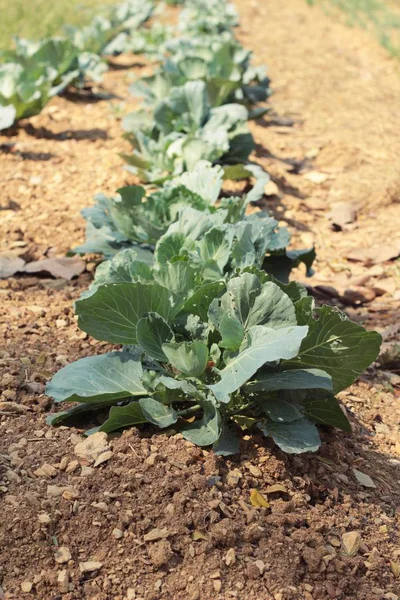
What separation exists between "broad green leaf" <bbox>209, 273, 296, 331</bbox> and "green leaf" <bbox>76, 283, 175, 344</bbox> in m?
0.22

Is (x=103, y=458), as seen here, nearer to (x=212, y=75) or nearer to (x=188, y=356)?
(x=188, y=356)

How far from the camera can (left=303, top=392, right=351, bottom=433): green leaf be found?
265 cm

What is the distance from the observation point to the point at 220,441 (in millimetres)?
2469

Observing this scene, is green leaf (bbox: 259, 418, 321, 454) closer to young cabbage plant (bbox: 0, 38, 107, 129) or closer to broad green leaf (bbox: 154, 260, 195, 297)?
broad green leaf (bbox: 154, 260, 195, 297)

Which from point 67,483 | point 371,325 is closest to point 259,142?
point 371,325

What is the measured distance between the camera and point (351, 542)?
7.58 ft

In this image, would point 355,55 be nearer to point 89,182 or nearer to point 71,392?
point 89,182

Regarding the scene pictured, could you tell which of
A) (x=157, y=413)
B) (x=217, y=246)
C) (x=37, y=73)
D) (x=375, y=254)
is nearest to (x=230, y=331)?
(x=157, y=413)

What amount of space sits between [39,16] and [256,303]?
753cm

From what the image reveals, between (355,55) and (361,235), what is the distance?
555cm

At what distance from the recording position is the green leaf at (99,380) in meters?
2.51

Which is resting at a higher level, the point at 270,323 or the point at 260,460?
the point at 270,323

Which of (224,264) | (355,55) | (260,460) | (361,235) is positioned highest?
(224,264)

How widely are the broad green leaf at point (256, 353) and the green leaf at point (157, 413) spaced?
0.70ft
